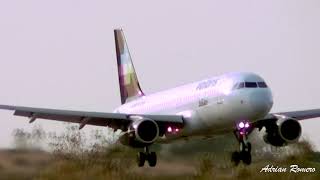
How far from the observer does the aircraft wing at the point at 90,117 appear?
43.1 meters

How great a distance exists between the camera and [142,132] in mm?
42594

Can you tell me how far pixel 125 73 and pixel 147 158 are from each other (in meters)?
15.4

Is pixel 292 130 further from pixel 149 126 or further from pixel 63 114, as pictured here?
pixel 63 114

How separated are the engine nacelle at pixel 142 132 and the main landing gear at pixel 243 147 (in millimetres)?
3811

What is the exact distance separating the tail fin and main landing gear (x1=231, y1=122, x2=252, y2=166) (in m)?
12.3

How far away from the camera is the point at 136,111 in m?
49.2

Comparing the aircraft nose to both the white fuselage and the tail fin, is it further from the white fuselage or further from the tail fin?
the tail fin

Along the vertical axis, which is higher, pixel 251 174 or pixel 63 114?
pixel 63 114

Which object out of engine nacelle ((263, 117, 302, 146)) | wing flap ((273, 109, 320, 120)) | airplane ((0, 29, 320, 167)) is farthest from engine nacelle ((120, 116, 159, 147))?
wing flap ((273, 109, 320, 120))

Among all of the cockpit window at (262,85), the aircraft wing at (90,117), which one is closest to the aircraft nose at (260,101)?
the cockpit window at (262,85)

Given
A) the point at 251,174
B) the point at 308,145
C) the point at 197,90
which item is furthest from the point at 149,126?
the point at 308,145

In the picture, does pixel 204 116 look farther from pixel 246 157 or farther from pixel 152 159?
pixel 152 159

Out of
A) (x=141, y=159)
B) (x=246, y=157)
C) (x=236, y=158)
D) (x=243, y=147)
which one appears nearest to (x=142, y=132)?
(x=141, y=159)

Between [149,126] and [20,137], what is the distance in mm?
6237
